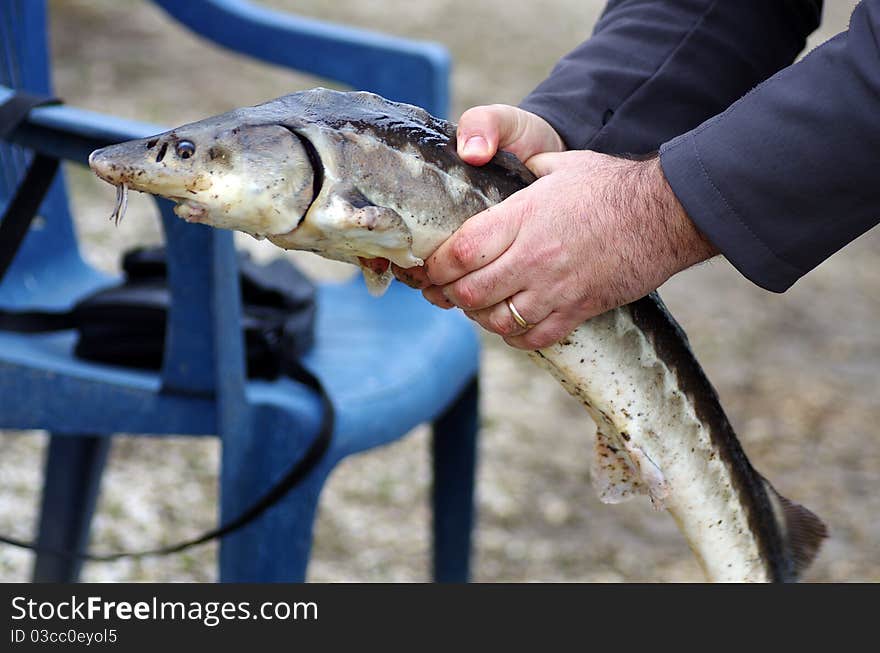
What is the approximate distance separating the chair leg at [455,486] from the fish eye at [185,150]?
1348mm

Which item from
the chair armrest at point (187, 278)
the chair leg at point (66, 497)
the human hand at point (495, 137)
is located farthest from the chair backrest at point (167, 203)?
the human hand at point (495, 137)

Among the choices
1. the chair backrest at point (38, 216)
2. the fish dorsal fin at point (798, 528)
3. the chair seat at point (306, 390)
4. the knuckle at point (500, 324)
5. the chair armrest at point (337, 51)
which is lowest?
the fish dorsal fin at point (798, 528)

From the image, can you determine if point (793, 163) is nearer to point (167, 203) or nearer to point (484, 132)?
point (484, 132)

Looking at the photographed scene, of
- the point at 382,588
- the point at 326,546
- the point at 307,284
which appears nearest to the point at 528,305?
the point at 382,588

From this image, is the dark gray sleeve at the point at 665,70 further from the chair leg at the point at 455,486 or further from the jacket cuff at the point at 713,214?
the chair leg at the point at 455,486

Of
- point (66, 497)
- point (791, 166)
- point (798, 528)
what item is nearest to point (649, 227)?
point (791, 166)

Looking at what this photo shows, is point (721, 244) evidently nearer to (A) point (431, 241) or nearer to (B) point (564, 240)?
(B) point (564, 240)

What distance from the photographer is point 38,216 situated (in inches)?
95.4

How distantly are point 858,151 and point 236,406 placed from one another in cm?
107

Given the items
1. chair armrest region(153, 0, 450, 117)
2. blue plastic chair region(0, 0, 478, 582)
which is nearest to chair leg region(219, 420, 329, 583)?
blue plastic chair region(0, 0, 478, 582)

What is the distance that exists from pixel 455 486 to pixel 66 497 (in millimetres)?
794

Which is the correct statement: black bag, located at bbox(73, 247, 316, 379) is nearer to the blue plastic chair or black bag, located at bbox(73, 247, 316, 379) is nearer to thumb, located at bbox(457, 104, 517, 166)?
the blue plastic chair

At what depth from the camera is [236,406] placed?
1904 millimetres

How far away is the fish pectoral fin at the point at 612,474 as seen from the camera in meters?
1.48
